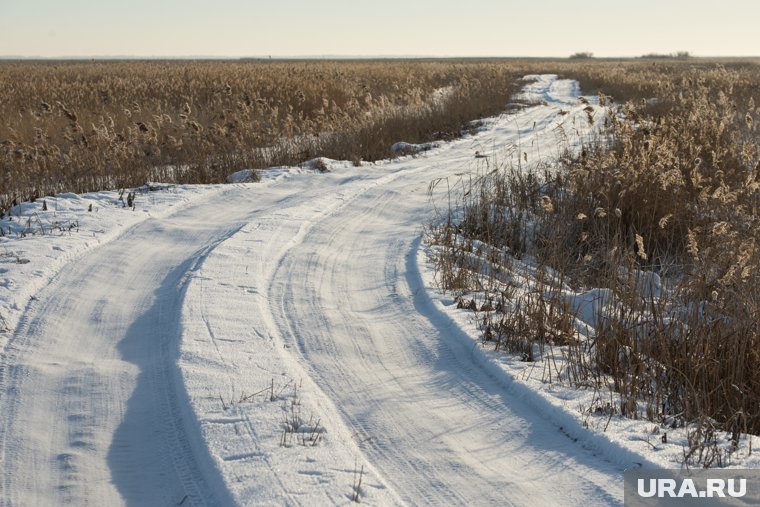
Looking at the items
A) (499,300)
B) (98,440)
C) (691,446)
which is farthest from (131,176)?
(691,446)

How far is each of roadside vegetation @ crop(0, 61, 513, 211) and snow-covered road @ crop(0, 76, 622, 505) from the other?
4004 mm

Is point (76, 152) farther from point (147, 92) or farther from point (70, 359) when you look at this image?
point (147, 92)

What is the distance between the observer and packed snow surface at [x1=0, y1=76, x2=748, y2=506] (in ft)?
→ 10.8

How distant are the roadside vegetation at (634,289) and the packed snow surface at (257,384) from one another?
0.42 meters

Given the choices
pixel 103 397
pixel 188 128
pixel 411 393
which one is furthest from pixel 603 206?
pixel 188 128

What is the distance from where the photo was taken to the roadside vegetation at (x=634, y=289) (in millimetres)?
4199

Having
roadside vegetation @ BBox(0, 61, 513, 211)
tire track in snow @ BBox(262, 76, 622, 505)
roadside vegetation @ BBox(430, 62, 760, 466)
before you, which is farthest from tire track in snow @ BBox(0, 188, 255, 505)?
roadside vegetation @ BBox(0, 61, 513, 211)

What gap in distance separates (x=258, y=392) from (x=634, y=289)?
105 inches

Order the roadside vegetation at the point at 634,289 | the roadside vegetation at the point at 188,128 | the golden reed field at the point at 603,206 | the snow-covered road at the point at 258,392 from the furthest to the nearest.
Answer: the roadside vegetation at the point at 188,128 < the golden reed field at the point at 603,206 < the roadside vegetation at the point at 634,289 < the snow-covered road at the point at 258,392

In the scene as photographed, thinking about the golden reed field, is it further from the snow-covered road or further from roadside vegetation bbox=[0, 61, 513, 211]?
the snow-covered road

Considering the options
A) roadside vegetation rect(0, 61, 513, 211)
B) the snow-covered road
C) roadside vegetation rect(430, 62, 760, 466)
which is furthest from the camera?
roadside vegetation rect(0, 61, 513, 211)

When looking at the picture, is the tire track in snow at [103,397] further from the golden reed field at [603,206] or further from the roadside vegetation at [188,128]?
the roadside vegetation at [188,128]

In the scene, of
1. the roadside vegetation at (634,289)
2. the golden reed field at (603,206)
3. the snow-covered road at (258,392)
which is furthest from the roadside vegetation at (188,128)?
the roadside vegetation at (634,289)

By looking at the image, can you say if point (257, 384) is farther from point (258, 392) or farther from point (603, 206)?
point (603, 206)
